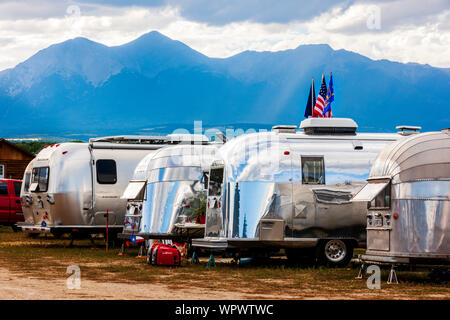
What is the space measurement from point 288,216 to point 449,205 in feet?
13.0

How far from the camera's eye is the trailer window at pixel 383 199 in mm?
14297

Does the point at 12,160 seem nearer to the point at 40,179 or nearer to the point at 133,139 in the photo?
the point at 133,139

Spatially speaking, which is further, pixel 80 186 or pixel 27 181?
pixel 27 181

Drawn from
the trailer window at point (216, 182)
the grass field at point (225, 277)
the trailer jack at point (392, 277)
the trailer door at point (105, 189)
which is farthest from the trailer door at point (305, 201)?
the trailer door at point (105, 189)

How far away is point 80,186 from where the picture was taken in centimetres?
2378

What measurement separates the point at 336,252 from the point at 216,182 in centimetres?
295

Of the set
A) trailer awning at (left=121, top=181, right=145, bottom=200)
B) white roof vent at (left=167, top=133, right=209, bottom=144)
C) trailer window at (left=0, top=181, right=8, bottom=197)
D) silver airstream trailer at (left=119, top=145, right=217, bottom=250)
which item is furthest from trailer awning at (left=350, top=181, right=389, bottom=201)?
trailer window at (left=0, top=181, right=8, bottom=197)

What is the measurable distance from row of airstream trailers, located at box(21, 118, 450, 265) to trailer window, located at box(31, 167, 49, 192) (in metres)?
4.06

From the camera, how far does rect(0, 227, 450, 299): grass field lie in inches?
497

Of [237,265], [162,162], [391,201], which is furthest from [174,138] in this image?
[391,201]

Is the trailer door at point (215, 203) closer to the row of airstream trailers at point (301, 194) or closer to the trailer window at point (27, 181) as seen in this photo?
the row of airstream trailers at point (301, 194)

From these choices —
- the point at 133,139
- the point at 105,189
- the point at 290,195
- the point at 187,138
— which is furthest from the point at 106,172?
the point at 290,195

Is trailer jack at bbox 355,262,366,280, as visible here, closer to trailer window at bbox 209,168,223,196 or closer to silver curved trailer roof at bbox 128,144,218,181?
trailer window at bbox 209,168,223,196
